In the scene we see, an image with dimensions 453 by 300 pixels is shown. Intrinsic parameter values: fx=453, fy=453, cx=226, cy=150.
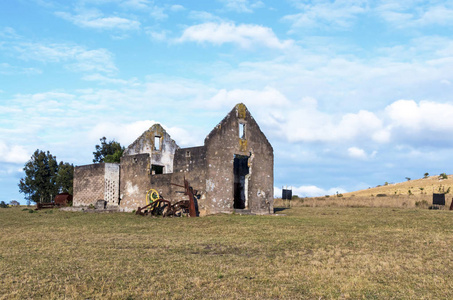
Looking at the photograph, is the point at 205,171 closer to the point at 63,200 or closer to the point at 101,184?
the point at 101,184

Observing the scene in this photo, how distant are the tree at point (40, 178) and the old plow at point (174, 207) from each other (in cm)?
3670

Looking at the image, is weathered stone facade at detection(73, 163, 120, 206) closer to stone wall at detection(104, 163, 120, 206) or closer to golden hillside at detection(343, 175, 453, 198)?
stone wall at detection(104, 163, 120, 206)

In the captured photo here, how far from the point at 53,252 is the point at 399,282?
894 cm

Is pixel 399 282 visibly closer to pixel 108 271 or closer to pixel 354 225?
pixel 108 271

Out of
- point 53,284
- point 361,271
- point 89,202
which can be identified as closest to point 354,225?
point 361,271

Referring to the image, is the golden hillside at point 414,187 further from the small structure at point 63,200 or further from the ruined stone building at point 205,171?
the small structure at point 63,200

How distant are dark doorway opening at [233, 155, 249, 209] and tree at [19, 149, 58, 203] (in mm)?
37738

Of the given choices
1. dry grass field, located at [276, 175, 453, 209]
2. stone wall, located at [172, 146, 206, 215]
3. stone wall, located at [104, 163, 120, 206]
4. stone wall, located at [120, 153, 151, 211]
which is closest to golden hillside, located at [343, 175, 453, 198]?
dry grass field, located at [276, 175, 453, 209]

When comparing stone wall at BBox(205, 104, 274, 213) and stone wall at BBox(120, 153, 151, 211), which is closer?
stone wall at BBox(205, 104, 274, 213)

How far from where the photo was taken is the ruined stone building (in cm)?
2534

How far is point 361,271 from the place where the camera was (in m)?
9.93

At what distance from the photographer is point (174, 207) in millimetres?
25281

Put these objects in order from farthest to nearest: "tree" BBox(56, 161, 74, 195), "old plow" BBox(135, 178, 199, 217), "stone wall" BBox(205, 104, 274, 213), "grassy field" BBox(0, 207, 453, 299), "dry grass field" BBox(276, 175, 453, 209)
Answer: "tree" BBox(56, 161, 74, 195) → "dry grass field" BBox(276, 175, 453, 209) → "stone wall" BBox(205, 104, 274, 213) → "old plow" BBox(135, 178, 199, 217) → "grassy field" BBox(0, 207, 453, 299)

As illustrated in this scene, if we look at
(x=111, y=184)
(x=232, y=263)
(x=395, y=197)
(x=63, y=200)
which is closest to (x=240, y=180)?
(x=111, y=184)
